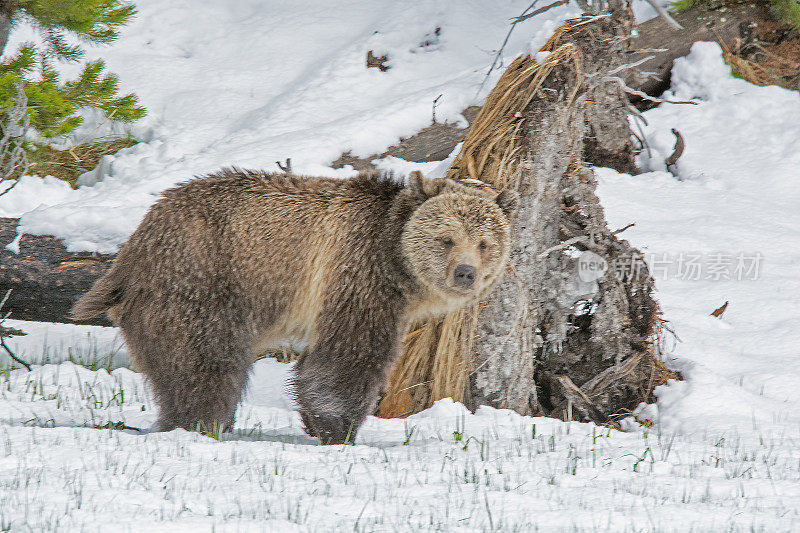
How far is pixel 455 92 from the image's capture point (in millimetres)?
10625

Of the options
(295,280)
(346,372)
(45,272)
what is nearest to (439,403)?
(346,372)

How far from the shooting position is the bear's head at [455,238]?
468 cm

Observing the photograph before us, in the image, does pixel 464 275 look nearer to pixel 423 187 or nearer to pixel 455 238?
pixel 455 238

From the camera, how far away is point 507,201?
4992 millimetres

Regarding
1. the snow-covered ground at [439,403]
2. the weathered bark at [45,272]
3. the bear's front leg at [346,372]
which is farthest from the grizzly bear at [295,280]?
the weathered bark at [45,272]

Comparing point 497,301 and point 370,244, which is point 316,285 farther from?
point 497,301

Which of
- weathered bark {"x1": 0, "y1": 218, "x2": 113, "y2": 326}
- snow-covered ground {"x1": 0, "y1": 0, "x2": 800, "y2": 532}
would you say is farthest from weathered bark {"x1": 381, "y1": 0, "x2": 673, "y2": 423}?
weathered bark {"x1": 0, "y1": 218, "x2": 113, "y2": 326}

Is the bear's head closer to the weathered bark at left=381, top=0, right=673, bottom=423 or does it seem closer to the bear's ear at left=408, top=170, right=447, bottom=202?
the bear's ear at left=408, top=170, right=447, bottom=202

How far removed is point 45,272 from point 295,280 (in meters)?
2.44

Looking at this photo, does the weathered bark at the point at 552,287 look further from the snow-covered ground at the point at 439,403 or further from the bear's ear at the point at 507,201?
the bear's ear at the point at 507,201

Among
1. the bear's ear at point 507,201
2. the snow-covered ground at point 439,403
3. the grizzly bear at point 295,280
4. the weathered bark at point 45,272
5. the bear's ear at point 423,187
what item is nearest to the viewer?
the snow-covered ground at point 439,403

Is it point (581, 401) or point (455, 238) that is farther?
point (581, 401)

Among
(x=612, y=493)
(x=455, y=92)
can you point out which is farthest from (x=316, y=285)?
(x=455, y=92)

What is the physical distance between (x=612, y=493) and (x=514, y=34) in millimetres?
10789
